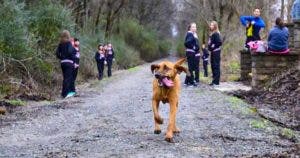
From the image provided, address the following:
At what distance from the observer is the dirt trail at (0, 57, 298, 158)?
8281 millimetres

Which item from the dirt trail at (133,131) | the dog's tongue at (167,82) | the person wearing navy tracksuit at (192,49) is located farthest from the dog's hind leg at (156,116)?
the person wearing navy tracksuit at (192,49)

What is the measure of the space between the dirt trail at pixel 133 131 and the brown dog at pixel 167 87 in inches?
12.1

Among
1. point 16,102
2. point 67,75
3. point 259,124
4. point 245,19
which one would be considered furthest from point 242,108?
point 245,19

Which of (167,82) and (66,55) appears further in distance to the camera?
(66,55)

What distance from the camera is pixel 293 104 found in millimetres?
14508

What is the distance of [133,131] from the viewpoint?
32.8 feet

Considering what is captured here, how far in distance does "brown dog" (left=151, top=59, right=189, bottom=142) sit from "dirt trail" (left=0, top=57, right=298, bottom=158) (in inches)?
12.1

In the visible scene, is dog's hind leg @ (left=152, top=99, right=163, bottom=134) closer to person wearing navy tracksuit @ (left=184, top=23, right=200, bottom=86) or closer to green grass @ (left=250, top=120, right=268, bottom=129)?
green grass @ (left=250, top=120, right=268, bottom=129)

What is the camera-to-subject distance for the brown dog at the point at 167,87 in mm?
8711

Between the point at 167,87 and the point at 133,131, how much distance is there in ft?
4.73

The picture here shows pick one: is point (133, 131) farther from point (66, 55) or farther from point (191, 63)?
point (191, 63)

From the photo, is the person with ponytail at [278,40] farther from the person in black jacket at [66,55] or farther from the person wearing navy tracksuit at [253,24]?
the person in black jacket at [66,55]

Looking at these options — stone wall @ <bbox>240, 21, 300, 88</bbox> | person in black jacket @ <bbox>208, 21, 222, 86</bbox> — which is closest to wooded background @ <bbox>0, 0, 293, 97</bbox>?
person in black jacket @ <bbox>208, 21, 222, 86</bbox>

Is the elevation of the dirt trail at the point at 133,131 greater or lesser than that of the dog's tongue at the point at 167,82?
lesser
